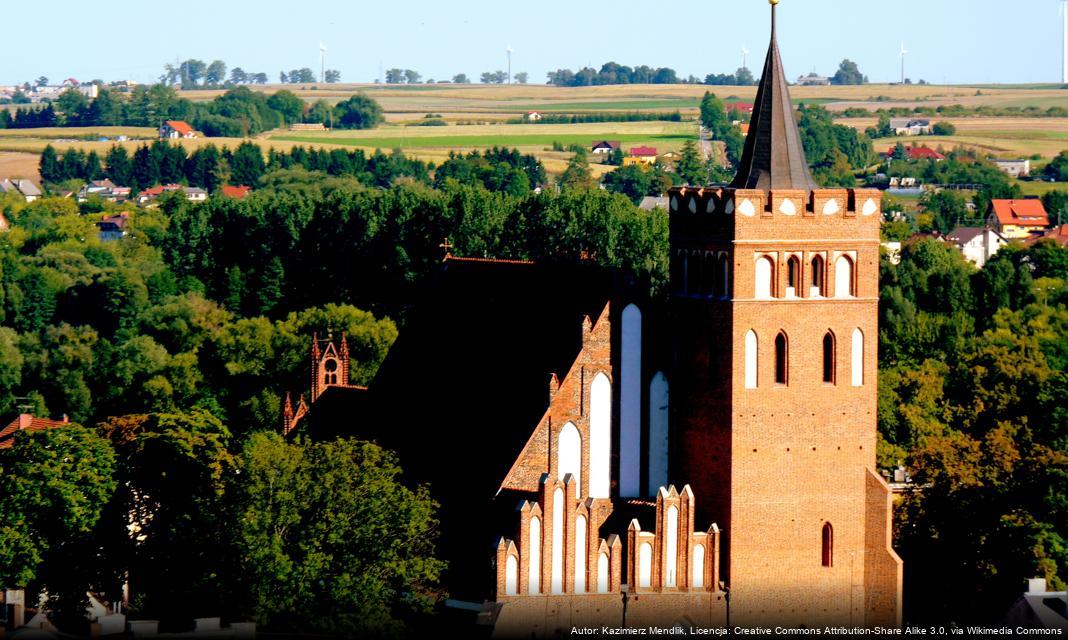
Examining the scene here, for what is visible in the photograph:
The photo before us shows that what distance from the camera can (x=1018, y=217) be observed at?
18538 centimetres

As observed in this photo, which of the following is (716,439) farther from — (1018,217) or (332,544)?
(1018,217)

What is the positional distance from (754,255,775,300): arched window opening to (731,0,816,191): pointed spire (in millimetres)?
1651

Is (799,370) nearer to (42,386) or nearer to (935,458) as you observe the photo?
(935,458)

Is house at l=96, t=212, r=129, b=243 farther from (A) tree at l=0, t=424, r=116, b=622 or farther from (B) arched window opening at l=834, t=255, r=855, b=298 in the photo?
(B) arched window opening at l=834, t=255, r=855, b=298

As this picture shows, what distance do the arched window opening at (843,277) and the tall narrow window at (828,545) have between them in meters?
4.65

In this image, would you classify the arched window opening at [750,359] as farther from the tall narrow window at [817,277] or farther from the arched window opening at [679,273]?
the arched window opening at [679,273]

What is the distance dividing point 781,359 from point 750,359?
0.67m

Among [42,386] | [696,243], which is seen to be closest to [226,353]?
[42,386]

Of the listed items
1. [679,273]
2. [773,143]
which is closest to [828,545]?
[679,273]

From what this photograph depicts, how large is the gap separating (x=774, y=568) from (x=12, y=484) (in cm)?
2068

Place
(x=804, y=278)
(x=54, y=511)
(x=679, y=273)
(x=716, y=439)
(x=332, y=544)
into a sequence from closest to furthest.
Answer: (x=804, y=278)
(x=716, y=439)
(x=679, y=273)
(x=332, y=544)
(x=54, y=511)

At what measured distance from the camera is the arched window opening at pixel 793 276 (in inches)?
1797

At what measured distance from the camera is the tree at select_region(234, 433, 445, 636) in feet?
154

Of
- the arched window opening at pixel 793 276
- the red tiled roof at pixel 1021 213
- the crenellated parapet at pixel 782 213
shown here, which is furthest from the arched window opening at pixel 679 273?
the red tiled roof at pixel 1021 213
